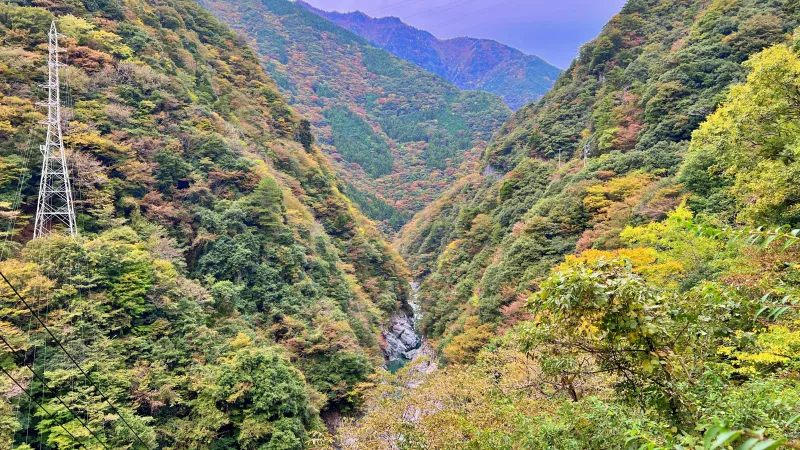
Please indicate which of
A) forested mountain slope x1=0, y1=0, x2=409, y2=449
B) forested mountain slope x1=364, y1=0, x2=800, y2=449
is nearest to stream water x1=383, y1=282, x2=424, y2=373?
forested mountain slope x1=364, y1=0, x2=800, y2=449

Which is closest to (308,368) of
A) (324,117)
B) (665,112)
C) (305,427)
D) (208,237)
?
(305,427)

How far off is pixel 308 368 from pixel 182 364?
21.2 feet

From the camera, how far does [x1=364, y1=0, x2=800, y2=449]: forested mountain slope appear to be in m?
3.46

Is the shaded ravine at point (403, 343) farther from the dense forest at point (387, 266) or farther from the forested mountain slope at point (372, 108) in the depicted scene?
the forested mountain slope at point (372, 108)

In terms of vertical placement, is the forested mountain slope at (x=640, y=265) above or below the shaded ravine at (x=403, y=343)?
above

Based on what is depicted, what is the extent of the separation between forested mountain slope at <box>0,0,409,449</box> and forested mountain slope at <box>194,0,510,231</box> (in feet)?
144

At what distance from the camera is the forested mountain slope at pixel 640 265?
346cm

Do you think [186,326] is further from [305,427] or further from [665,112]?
[665,112]

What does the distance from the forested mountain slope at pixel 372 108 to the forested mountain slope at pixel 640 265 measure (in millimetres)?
42485

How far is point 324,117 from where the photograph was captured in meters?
103

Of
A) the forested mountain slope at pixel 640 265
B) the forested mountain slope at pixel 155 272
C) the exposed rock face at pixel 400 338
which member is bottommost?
the exposed rock face at pixel 400 338

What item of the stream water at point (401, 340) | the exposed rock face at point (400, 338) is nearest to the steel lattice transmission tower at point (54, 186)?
the exposed rock face at point (400, 338)

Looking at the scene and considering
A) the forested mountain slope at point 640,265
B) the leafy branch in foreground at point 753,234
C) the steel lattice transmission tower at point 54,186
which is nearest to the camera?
the leafy branch in foreground at point 753,234

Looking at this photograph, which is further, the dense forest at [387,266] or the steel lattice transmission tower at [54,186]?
the steel lattice transmission tower at [54,186]
